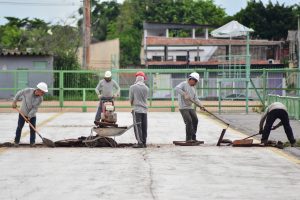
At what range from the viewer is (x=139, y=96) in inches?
720

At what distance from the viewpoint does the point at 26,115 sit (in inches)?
709

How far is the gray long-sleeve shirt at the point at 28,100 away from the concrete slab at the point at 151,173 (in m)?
1.03

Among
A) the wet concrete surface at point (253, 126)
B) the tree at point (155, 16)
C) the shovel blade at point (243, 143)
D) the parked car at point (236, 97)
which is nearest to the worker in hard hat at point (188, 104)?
the shovel blade at point (243, 143)

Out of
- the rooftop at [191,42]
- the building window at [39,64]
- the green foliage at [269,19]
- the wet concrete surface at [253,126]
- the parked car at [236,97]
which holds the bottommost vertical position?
the wet concrete surface at [253,126]

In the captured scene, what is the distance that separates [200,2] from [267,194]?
297 ft

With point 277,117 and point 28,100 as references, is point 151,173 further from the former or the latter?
point 277,117

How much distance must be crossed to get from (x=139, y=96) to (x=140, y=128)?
0.73 m

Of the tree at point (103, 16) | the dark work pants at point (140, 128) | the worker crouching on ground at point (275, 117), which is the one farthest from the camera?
the tree at point (103, 16)

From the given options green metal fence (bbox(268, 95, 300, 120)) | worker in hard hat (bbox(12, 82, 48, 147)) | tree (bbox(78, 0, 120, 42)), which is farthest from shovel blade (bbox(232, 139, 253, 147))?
tree (bbox(78, 0, 120, 42))

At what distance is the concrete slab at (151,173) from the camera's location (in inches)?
432

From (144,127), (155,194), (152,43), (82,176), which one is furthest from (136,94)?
(152,43)

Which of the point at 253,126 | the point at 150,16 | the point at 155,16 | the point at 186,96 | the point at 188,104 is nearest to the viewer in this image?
the point at 186,96

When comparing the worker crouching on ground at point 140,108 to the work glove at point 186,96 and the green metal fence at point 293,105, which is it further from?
the green metal fence at point 293,105

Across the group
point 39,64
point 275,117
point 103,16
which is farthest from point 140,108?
point 103,16
